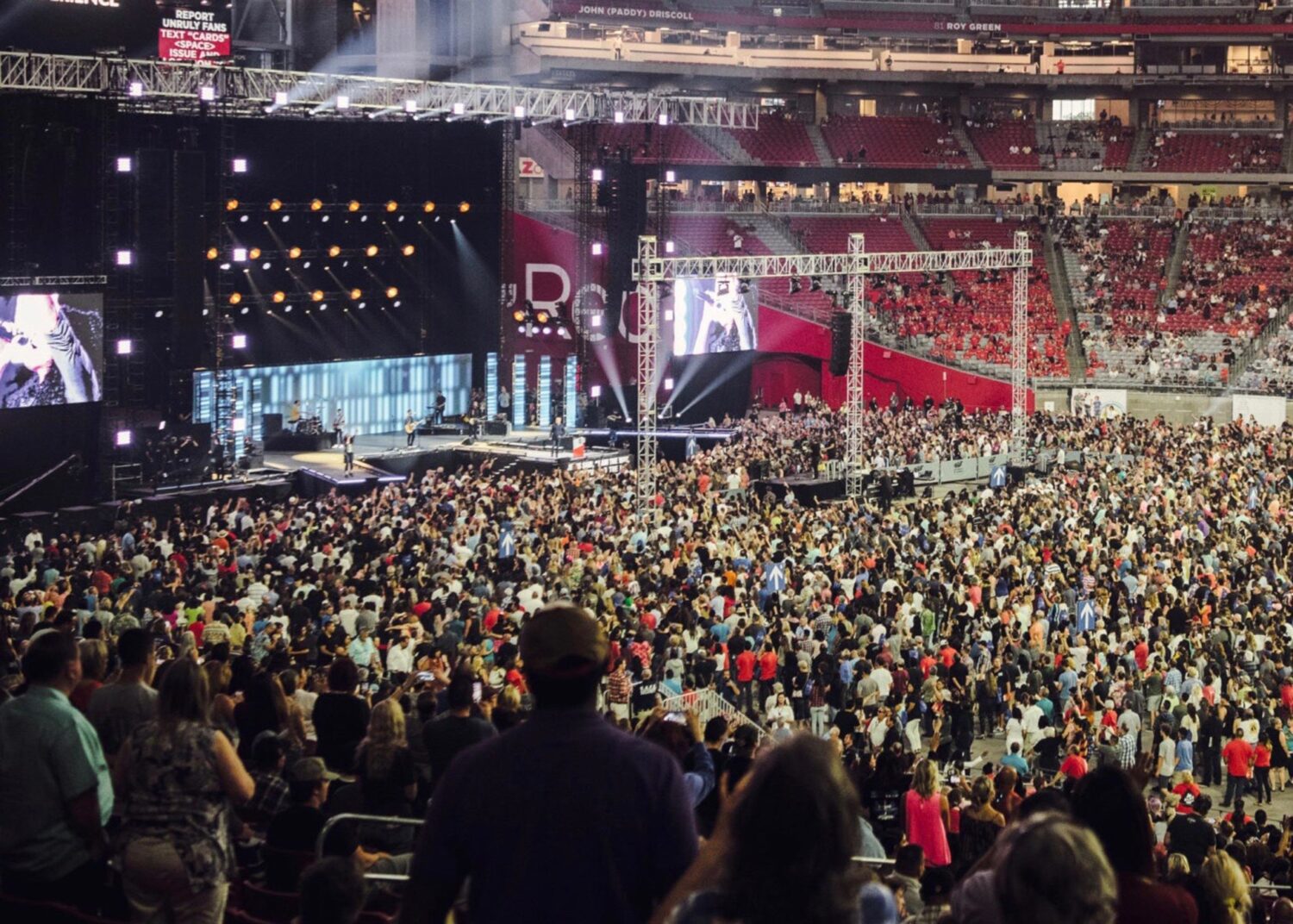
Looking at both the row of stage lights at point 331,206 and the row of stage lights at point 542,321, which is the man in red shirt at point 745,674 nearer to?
the row of stage lights at point 331,206

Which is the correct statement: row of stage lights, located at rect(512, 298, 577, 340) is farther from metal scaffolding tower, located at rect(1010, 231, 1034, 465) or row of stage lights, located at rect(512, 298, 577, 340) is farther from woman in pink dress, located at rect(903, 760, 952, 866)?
woman in pink dress, located at rect(903, 760, 952, 866)

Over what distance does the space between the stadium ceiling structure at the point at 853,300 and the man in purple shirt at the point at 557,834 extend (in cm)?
2097

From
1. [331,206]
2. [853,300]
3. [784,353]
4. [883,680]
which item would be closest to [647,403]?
[853,300]

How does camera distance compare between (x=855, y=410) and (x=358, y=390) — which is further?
(x=358, y=390)

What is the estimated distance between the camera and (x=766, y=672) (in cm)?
1609

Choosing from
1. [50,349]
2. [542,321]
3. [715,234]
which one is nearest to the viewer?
[50,349]

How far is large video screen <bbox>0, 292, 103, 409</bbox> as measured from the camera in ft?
82.9

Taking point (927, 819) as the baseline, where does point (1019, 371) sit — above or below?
above

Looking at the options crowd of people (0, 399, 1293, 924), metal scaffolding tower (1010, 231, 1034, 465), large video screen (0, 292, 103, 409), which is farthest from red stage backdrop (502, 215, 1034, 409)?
large video screen (0, 292, 103, 409)

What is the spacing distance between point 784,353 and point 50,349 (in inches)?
871

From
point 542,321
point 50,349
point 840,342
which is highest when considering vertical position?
point 542,321

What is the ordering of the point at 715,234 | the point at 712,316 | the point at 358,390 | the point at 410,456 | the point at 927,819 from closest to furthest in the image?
the point at 927,819
the point at 410,456
the point at 358,390
the point at 712,316
the point at 715,234

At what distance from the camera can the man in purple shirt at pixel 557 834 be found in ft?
10.5

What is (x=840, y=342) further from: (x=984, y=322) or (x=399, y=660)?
(x=399, y=660)
